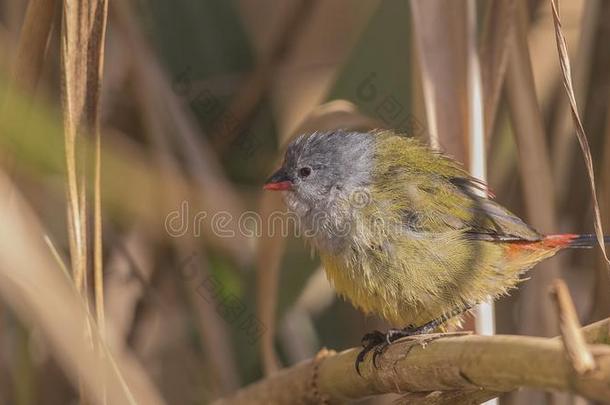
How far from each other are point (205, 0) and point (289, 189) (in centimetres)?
112

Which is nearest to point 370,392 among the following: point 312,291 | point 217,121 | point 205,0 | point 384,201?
point 384,201

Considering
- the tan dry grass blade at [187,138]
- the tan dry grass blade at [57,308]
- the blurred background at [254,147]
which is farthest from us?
the tan dry grass blade at [187,138]

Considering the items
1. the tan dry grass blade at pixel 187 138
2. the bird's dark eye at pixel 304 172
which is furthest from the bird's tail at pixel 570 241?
the tan dry grass blade at pixel 187 138

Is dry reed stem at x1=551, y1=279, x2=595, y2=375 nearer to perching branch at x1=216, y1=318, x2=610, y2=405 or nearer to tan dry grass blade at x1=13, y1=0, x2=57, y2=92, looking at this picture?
perching branch at x1=216, y1=318, x2=610, y2=405

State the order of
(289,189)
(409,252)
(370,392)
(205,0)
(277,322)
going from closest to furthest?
(370,392), (409,252), (289,189), (277,322), (205,0)

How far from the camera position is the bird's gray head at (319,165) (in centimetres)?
310

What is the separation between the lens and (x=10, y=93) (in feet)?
7.79

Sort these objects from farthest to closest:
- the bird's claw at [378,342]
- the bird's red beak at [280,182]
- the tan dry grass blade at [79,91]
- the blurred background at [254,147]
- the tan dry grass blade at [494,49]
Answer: the bird's red beak at [280,182], the blurred background at [254,147], the tan dry grass blade at [494,49], the bird's claw at [378,342], the tan dry grass blade at [79,91]

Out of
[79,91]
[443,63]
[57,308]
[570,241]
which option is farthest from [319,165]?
[57,308]

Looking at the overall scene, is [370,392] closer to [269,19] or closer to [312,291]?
[312,291]

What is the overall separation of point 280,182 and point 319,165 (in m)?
0.16

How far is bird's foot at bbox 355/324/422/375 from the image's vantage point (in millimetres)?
2312

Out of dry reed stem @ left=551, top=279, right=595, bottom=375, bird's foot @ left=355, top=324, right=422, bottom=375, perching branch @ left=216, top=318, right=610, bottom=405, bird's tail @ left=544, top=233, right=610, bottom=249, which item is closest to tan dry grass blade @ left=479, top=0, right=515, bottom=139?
bird's tail @ left=544, top=233, right=610, bottom=249

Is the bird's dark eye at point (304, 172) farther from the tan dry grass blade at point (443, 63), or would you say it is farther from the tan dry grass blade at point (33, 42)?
the tan dry grass blade at point (33, 42)
